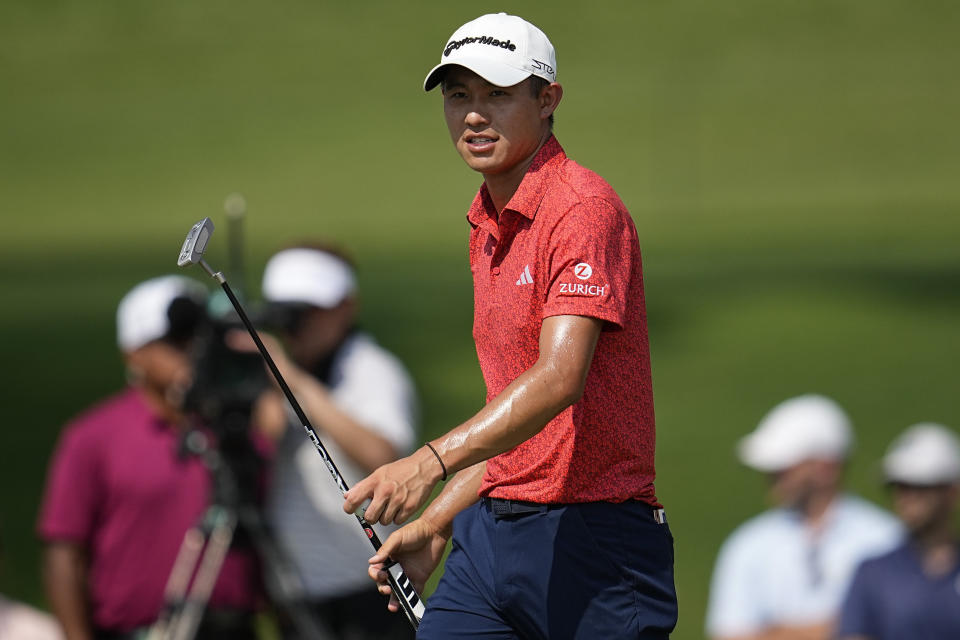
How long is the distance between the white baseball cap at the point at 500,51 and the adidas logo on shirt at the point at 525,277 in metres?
0.38

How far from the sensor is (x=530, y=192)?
11.3 feet

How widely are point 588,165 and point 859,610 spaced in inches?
745

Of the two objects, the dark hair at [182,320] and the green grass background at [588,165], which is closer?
the dark hair at [182,320]

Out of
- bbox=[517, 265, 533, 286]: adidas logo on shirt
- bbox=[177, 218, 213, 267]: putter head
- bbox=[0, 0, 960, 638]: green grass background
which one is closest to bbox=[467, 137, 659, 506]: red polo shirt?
bbox=[517, 265, 533, 286]: adidas logo on shirt

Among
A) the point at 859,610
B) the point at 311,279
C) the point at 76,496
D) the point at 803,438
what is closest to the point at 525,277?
the point at 311,279

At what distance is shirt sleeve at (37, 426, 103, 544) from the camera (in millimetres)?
6055

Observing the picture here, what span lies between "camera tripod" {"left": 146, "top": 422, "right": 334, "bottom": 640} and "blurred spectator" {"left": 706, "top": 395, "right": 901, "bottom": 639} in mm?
1745

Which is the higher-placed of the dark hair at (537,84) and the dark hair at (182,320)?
the dark hair at (537,84)

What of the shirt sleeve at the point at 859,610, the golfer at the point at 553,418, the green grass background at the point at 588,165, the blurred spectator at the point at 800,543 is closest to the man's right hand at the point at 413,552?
the golfer at the point at 553,418

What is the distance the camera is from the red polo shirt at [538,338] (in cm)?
335

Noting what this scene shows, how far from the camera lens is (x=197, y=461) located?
6.20 metres

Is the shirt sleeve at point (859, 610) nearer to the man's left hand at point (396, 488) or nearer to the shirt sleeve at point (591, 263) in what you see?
the shirt sleeve at point (591, 263)

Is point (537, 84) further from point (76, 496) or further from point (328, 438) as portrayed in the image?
point (76, 496)

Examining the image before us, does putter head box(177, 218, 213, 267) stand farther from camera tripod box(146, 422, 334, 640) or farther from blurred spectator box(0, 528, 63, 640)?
camera tripod box(146, 422, 334, 640)
